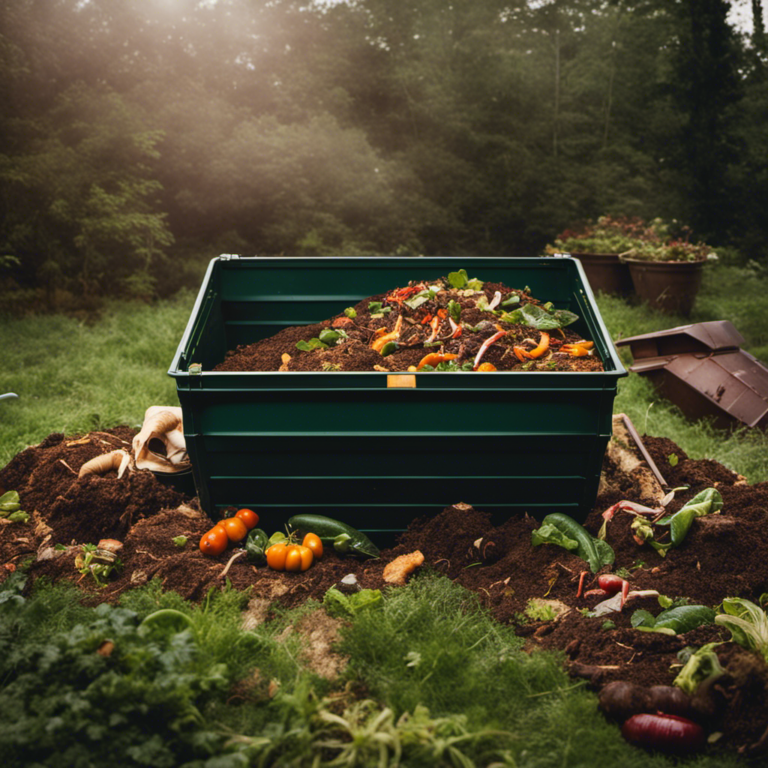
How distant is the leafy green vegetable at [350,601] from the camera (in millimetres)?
2443

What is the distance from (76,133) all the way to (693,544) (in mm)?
10238

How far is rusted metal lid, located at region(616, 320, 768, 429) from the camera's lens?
4793mm

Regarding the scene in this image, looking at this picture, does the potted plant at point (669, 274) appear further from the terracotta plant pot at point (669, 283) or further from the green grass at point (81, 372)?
the green grass at point (81, 372)

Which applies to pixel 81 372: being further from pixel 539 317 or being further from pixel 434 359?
pixel 539 317

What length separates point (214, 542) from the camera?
112 inches

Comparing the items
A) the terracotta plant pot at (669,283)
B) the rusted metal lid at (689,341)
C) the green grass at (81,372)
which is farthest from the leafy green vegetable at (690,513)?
the terracotta plant pot at (669,283)

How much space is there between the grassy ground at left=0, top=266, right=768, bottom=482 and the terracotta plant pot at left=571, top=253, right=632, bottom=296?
42 cm

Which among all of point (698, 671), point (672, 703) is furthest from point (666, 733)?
point (698, 671)

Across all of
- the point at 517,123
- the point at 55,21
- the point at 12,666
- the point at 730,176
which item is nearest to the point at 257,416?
the point at 12,666

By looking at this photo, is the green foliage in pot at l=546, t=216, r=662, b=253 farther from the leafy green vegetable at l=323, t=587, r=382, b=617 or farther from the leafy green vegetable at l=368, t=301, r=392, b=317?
the leafy green vegetable at l=323, t=587, r=382, b=617

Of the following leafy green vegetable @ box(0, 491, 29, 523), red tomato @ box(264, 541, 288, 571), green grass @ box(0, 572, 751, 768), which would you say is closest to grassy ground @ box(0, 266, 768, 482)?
leafy green vegetable @ box(0, 491, 29, 523)

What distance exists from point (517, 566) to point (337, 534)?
33.7 inches

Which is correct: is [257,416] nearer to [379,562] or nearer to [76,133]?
[379,562]

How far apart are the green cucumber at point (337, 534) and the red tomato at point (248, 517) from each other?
0.21m
